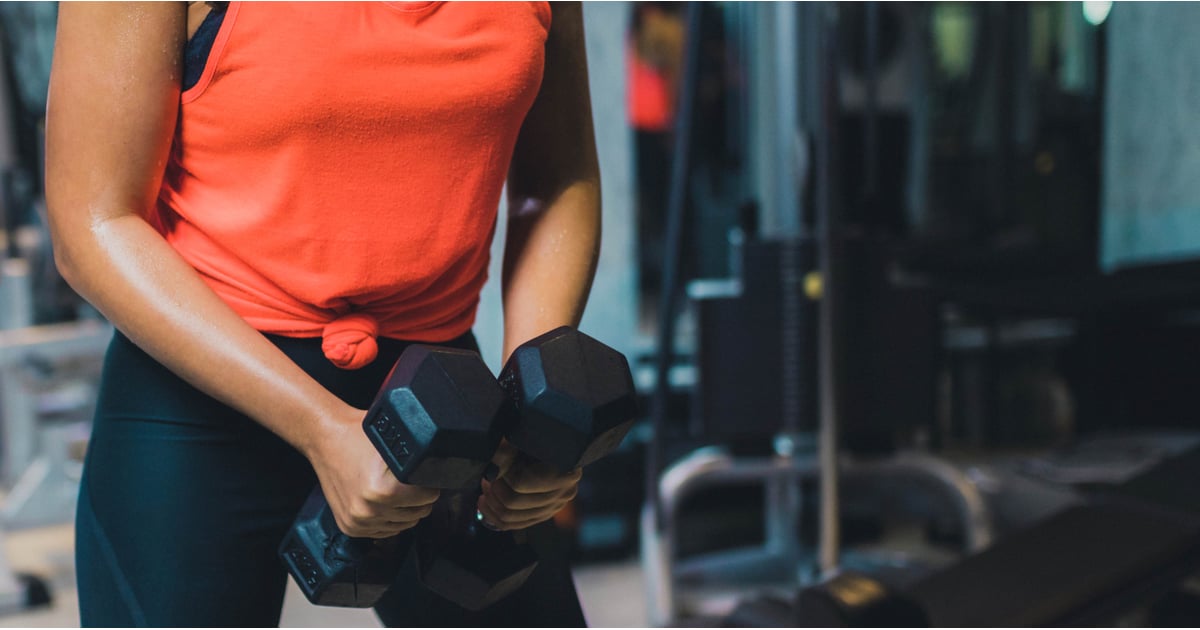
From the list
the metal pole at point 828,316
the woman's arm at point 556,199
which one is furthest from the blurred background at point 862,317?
the woman's arm at point 556,199

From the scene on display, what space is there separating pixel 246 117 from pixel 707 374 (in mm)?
1729

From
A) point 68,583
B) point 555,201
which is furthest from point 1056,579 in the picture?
point 68,583

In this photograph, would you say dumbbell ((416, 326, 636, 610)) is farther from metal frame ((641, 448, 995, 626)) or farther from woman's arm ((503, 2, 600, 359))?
metal frame ((641, 448, 995, 626))

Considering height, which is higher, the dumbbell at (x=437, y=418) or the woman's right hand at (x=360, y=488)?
the dumbbell at (x=437, y=418)

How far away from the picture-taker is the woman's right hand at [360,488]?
20.5 inches

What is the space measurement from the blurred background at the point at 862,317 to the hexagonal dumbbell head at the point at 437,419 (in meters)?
0.89

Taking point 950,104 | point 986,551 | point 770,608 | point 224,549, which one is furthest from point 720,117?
point 224,549

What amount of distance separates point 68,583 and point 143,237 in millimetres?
2305

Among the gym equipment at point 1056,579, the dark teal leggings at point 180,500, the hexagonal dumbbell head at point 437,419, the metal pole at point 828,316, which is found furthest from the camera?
the metal pole at point 828,316

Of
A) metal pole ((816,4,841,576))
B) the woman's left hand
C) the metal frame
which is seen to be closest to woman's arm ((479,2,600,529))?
the woman's left hand

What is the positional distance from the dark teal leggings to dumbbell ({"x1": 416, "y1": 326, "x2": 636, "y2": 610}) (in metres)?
0.12

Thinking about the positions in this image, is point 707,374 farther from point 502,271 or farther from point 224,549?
point 224,549

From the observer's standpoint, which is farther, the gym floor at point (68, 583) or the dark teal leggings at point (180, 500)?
the gym floor at point (68, 583)

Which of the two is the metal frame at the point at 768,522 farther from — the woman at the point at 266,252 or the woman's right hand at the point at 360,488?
the woman's right hand at the point at 360,488
